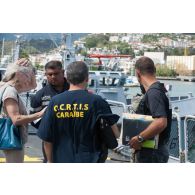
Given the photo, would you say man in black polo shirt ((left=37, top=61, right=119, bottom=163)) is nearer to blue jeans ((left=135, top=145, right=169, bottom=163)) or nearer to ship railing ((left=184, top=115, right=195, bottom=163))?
blue jeans ((left=135, top=145, right=169, bottom=163))

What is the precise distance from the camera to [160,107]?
10.7 ft

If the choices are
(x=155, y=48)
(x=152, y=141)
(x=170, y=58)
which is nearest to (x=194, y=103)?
(x=170, y=58)

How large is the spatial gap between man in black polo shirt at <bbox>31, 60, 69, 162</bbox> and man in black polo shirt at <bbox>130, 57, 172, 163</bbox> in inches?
41.2

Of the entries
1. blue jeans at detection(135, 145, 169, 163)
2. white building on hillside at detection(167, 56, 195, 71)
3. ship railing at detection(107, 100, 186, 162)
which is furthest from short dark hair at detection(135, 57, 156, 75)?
white building on hillside at detection(167, 56, 195, 71)

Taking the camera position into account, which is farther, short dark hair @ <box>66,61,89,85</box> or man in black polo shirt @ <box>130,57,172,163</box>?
man in black polo shirt @ <box>130,57,172,163</box>

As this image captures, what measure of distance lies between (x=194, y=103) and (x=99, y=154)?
12904 millimetres

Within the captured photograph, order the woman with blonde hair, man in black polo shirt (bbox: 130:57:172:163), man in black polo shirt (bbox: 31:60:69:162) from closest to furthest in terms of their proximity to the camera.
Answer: man in black polo shirt (bbox: 130:57:172:163) → the woman with blonde hair → man in black polo shirt (bbox: 31:60:69:162)

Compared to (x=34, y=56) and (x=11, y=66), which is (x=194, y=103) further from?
(x=11, y=66)

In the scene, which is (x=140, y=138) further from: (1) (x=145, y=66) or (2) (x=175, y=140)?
(2) (x=175, y=140)

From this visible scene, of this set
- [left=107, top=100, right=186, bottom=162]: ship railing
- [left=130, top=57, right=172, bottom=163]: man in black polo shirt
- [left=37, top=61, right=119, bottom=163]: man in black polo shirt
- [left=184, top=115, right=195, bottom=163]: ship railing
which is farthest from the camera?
[left=107, top=100, right=186, bottom=162]: ship railing

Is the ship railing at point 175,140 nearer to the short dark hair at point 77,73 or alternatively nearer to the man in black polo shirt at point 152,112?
the man in black polo shirt at point 152,112

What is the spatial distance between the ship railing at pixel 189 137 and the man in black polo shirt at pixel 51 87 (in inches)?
79.6

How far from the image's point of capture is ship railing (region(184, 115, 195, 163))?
564 centimetres
